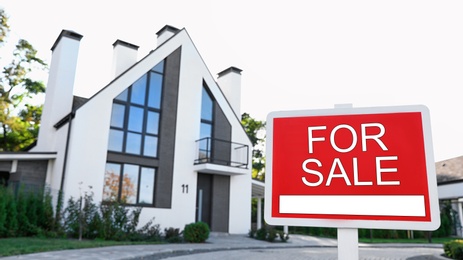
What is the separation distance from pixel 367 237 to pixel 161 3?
68.6 feet

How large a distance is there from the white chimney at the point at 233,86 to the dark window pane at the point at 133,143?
621 cm

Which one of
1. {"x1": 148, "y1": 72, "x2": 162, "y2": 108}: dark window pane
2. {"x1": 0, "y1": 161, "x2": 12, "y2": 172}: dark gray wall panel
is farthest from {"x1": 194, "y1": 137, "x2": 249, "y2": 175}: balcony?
{"x1": 0, "y1": 161, "x2": 12, "y2": 172}: dark gray wall panel

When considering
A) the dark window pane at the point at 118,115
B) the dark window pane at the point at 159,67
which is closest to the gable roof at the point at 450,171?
the dark window pane at the point at 159,67

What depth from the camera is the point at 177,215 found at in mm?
15188

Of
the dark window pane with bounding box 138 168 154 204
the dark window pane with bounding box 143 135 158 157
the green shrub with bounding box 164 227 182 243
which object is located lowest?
the green shrub with bounding box 164 227 182 243

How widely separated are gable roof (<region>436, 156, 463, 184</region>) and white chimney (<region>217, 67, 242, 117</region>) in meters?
17.4

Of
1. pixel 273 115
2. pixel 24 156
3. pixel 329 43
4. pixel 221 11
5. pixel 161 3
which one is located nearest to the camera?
pixel 273 115

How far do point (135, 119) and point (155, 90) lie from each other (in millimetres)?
1624

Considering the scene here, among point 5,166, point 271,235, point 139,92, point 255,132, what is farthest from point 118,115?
point 255,132

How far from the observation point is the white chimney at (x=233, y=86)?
19.9 meters

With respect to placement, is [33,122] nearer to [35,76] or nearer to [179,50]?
[35,76]

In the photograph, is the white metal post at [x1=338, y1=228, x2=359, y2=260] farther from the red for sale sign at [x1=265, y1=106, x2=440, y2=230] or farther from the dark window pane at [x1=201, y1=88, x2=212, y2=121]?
the dark window pane at [x1=201, y1=88, x2=212, y2=121]

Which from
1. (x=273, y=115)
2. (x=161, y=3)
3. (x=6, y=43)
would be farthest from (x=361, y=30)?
(x=6, y=43)

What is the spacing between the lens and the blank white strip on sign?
127 cm
